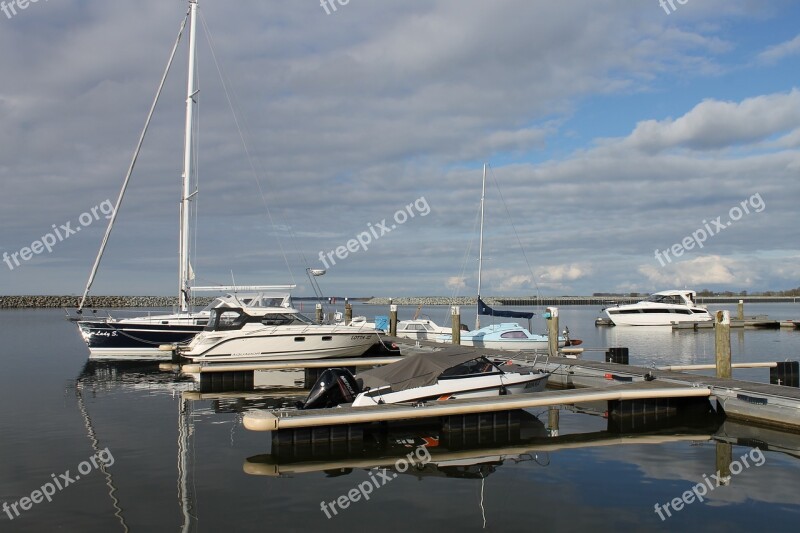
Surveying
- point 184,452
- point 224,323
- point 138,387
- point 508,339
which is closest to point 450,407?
point 184,452

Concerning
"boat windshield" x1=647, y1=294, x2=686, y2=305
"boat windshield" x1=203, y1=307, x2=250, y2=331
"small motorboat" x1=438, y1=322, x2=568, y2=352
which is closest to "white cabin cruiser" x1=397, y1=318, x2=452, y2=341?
"small motorboat" x1=438, y1=322, x2=568, y2=352

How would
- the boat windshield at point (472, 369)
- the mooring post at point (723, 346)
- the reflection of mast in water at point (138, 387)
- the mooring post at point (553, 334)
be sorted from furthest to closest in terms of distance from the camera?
1. the mooring post at point (553, 334)
2. the mooring post at point (723, 346)
3. the boat windshield at point (472, 369)
4. the reflection of mast in water at point (138, 387)

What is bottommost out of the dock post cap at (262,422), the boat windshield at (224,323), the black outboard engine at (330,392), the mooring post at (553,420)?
the mooring post at (553,420)

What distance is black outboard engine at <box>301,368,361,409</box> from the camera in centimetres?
1459

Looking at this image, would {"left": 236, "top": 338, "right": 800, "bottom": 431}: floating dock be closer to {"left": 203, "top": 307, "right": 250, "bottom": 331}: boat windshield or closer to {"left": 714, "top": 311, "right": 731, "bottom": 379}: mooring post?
{"left": 714, "top": 311, "right": 731, "bottom": 379}: mooring post

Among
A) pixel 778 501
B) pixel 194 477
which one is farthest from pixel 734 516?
pixel 194 477

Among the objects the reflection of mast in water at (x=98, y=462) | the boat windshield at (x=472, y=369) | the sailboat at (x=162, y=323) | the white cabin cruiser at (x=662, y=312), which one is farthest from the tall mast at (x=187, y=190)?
the white cabin cruiser at (x=662, y=312)

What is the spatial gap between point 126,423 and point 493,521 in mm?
10768

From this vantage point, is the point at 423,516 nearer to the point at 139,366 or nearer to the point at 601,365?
the point at 601,365

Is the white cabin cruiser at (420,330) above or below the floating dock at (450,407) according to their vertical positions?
above

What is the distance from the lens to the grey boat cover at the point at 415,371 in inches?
603

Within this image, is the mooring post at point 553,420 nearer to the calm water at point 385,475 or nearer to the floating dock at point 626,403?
the calm water at point 385,475

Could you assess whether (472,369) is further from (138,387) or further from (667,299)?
(667,299)

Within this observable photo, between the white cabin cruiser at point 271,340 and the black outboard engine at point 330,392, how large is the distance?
11.5 metres
